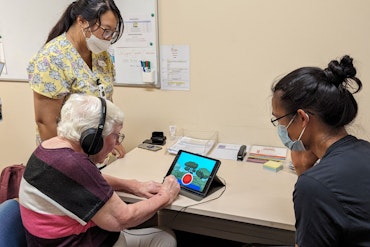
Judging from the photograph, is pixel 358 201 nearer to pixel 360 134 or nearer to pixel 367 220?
pixel 367 220

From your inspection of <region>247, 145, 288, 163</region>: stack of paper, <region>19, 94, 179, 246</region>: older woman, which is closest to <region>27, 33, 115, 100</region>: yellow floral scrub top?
<region>19, 94, 179, 246</region>: older woman

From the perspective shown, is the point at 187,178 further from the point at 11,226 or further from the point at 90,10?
the point at 90,10

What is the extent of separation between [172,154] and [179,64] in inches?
25.1

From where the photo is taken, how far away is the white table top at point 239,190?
1.28 meters

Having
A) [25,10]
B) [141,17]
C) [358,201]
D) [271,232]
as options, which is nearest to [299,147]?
[358,201]

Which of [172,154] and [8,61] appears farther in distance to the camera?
[8,61]

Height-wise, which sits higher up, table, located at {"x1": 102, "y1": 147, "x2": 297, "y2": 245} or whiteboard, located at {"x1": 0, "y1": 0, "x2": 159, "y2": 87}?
whiteboard, located at {"x1": 0, "y1": 0, "x2": 159, "y2": 87}

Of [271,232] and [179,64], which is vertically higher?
[179,64]

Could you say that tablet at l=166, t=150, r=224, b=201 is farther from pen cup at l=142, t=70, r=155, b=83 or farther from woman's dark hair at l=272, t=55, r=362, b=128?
pen cup at l=142, t=70, r=155, b=83

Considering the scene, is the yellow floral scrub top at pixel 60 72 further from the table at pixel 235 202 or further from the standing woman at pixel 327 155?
the standing woman at pixel 327 155

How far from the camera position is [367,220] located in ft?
2.82

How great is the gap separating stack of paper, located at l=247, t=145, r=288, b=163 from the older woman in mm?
912

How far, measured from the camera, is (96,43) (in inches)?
65.9

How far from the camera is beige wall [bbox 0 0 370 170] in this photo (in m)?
1.83
